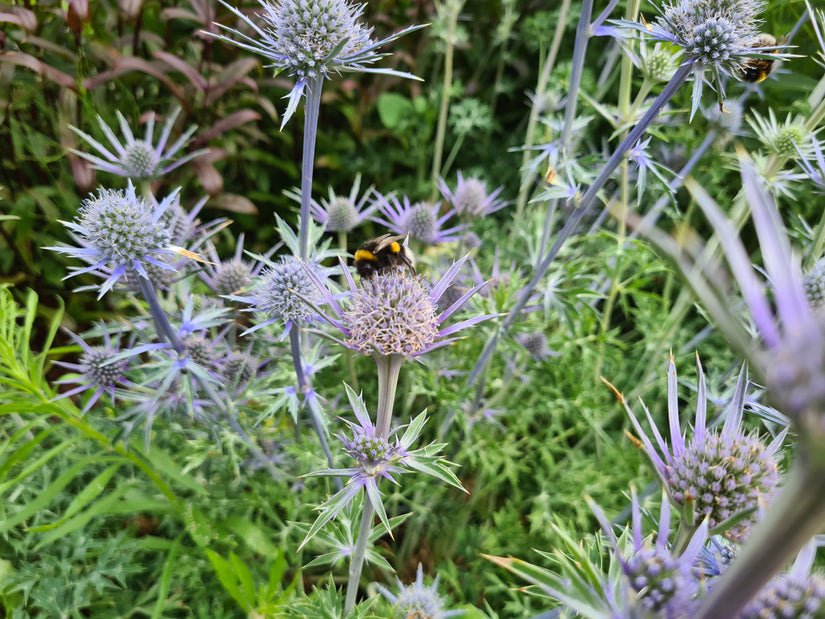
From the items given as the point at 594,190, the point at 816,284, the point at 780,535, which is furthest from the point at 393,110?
the point at 780,535

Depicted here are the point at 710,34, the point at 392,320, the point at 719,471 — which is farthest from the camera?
the point at 710,34

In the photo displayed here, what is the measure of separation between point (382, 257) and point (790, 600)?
867 mm

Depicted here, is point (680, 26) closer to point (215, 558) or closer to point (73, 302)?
point (215, 558)

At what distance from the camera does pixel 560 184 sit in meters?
1.43

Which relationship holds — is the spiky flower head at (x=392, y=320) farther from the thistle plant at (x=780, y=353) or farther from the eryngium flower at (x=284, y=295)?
the thistle plant at (x=780, y=353)

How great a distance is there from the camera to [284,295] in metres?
1.25

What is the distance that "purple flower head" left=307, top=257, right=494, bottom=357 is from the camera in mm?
920

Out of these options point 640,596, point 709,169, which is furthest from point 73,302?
point 709,169

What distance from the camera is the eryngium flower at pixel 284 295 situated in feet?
4.04

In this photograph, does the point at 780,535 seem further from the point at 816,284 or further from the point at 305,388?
the point at 816,284

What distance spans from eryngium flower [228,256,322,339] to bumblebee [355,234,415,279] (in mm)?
156

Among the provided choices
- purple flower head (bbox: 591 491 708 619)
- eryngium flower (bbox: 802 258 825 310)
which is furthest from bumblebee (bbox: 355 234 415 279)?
eryngium flower (bbox: 802 258 825 310)

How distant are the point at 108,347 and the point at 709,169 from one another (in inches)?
96.1

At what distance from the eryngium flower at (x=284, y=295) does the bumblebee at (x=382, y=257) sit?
156 millimetres
